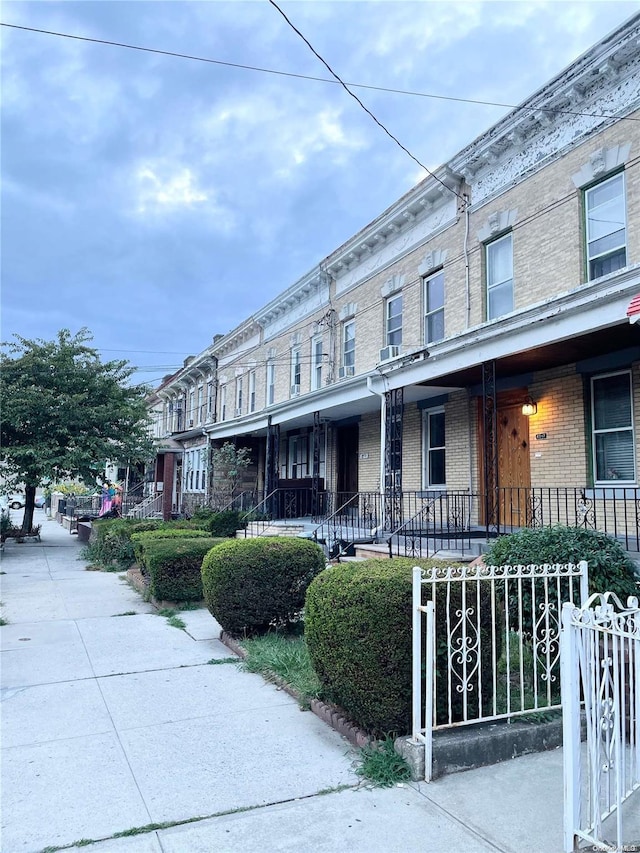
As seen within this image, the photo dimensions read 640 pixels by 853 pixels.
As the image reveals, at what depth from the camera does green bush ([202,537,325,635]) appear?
695 cm

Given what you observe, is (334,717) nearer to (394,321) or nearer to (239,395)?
(394,321)

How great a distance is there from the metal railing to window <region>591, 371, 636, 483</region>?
4.17 metres

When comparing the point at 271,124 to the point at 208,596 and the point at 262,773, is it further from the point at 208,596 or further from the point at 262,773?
the point at 262,773

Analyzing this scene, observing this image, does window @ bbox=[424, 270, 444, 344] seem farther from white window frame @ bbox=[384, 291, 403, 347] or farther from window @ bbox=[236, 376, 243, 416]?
window @ bbox=[236, 376, 243, 416]

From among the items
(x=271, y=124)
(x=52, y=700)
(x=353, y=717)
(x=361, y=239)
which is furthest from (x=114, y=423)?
(x=353, y=717)

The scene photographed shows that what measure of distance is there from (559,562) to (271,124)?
27.2ft

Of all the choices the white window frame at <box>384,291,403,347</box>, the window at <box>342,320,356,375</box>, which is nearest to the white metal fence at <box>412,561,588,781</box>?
the white window frame at <box>384,291,403,347</box>

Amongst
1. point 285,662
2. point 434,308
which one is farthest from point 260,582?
point 434,308

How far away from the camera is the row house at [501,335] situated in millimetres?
9312

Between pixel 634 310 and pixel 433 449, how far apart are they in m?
7.19

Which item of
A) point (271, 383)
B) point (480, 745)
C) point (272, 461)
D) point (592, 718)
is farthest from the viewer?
point (271, 383)

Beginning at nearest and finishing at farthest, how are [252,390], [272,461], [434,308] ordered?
[434,308] < [272,461] < [252,390]

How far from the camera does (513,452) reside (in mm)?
11656

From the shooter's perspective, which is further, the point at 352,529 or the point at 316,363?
the point at 316,363
